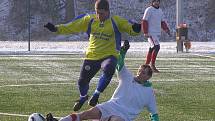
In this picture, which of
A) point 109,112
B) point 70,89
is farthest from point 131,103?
point 70,89

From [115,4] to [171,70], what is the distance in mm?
32139

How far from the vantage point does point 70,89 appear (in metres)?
14.4

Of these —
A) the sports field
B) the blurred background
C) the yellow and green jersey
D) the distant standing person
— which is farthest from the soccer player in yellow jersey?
the blurred background

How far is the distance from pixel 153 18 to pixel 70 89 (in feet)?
14.1

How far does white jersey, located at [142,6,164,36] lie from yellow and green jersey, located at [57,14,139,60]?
7.03 m

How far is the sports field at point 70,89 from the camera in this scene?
10.9 metres

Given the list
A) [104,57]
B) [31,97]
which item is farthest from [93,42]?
[31,97]

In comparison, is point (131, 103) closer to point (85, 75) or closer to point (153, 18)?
point (85, 75)

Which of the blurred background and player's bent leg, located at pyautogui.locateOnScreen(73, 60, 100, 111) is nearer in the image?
player's bent leg, located at pyautogui.locateOnScreen(73, 60, 100, 111)

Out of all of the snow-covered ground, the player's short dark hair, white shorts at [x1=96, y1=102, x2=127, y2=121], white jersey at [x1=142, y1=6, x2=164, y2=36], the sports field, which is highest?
the player's short dark hair

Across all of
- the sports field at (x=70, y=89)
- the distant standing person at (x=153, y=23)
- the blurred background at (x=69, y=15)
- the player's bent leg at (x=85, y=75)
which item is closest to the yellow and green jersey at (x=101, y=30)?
the player's bent leg at (x=85, y=75)

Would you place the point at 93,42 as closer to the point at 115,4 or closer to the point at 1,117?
the point at 1,117

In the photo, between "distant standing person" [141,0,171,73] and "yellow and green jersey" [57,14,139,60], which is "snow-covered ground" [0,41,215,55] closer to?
"distant standing person" [141,0,171,73]

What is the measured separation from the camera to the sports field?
35.7 ft
